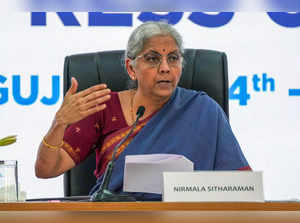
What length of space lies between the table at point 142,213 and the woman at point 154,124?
804mm

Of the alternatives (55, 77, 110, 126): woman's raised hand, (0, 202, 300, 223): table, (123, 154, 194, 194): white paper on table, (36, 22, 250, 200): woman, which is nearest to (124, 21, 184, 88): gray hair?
(36, 22, 250, 200): woman

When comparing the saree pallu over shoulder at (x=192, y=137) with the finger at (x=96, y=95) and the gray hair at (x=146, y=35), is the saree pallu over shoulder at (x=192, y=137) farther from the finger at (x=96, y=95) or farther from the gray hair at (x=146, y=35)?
the finger at (x=96, y=95)

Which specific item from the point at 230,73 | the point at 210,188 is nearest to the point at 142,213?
the point at 210,188

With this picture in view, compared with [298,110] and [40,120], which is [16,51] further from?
[298,110]

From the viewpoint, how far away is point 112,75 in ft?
6.67

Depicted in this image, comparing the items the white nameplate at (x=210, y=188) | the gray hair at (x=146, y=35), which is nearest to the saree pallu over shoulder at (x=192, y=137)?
the gray hair at (x=146, y=35)

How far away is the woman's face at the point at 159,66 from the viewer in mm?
1933

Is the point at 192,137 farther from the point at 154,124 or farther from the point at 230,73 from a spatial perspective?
the point at 230,73

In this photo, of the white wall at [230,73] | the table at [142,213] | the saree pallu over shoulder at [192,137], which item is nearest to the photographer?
the table at [142,213]

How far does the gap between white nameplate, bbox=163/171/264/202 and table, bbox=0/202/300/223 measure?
0.38ft

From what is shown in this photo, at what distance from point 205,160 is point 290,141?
1.13 m

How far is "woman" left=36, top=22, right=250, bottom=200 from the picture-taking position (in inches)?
73.7

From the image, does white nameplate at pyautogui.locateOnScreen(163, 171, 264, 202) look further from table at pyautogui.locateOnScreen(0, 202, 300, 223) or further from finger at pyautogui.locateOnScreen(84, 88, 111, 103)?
finger at pyautogui.locateOnScreen(84, 88, 111, 103)

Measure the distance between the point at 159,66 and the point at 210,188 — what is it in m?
0.88
